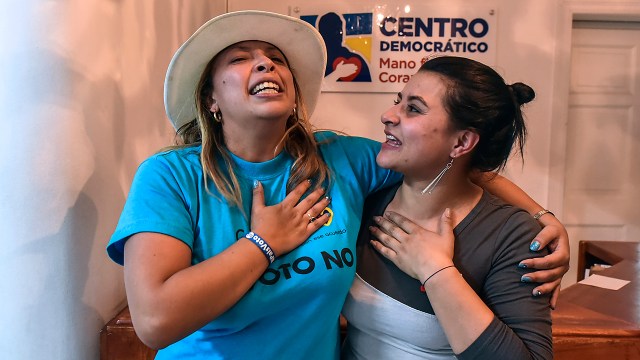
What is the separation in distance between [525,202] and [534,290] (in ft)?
1.04

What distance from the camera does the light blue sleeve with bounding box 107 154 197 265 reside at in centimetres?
94

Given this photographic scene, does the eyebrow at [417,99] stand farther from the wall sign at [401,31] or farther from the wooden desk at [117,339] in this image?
the wall sign at [401,31]

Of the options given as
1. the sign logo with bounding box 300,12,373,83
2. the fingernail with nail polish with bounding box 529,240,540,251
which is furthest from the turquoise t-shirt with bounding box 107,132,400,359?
the sign logo with bounding box 300,12,373,83

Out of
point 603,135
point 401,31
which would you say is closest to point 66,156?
point 401,31

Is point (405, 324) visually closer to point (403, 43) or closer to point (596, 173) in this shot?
point (403, 43)

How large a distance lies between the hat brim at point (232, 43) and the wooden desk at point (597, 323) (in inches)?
37.2

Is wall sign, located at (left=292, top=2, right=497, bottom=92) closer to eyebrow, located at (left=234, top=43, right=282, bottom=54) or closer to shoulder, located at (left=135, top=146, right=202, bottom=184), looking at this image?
eyebrow, located at (left=234, top=43, right=282, bottom=54)

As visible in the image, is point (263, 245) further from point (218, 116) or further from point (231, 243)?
point (218, 116)

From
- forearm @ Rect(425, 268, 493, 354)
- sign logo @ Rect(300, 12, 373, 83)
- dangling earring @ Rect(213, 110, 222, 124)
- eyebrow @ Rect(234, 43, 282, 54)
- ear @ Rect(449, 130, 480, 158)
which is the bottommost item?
forearm @ Rect(425, 268, 493, 354)

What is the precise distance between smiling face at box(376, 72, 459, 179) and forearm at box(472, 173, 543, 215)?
173 mm

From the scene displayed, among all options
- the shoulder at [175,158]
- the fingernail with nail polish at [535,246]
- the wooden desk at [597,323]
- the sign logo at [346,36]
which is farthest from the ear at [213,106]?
the sign logo at [346,36]

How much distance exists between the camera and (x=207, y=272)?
0.92 m

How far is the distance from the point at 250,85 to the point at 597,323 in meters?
1.14

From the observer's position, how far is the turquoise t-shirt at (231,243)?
3.22 ft
